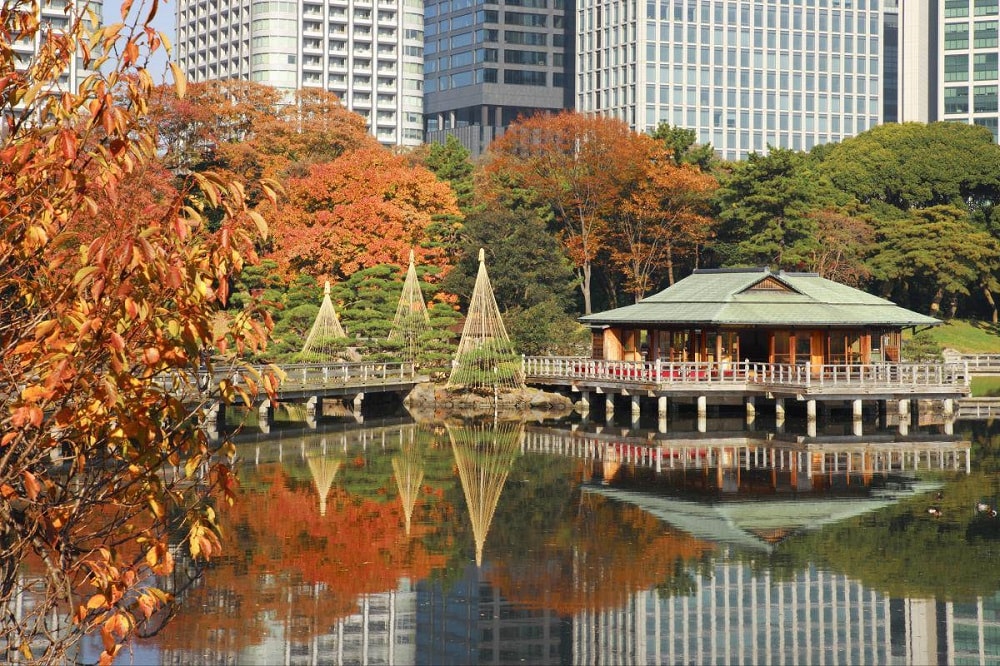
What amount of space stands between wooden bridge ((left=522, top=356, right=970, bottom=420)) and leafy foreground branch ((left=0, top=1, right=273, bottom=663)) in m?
40.4

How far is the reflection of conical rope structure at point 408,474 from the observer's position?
32.2m

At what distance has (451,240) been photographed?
6506cm

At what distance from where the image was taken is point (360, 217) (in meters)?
62.9

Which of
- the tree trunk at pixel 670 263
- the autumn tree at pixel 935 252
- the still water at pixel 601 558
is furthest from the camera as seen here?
the autumn tree at pixel 935 252

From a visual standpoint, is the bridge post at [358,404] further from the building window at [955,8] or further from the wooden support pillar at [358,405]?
the building window at [955,8]

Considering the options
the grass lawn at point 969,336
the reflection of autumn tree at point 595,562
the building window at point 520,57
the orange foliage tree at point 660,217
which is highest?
the building window at point 520,57

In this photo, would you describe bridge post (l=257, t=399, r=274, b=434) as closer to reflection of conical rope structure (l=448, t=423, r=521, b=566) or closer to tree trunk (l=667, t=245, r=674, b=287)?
reflection of conical rope structure (l=448, t=423, r=521, b=566)

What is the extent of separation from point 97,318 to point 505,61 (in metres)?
145

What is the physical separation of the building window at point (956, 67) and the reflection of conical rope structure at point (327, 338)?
9783cm

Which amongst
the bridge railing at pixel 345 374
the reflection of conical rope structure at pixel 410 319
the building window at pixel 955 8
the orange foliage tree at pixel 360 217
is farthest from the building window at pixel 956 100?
the bridge railing at pixel 345 374

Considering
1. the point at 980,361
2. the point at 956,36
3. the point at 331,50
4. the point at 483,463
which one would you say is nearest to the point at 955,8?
the point at 956,36

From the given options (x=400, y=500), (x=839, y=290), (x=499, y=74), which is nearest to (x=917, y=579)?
(x=400, y=500)

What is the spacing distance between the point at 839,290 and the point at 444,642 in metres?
37.8

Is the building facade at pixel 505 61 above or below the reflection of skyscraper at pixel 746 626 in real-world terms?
above
